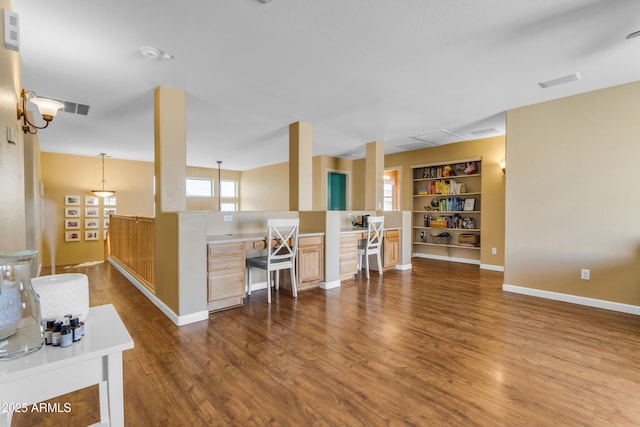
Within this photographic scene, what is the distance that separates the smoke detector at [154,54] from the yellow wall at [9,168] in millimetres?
858

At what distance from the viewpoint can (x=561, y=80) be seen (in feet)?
10.8

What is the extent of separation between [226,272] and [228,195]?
286 inches

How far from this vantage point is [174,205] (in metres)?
3.46

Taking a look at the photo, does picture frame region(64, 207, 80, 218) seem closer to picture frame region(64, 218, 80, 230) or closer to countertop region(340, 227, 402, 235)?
picture frame region(64, 218, 80, 230)

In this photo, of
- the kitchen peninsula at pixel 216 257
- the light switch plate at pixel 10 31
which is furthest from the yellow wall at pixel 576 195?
the light switch plate at pixel 10 31

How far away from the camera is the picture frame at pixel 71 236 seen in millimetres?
7020

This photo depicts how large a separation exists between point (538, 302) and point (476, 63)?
9.64ft

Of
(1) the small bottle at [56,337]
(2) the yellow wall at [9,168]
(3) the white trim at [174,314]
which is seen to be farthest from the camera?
(3) the white trim at [174,314]

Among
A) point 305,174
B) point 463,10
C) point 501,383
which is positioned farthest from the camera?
point 305,174

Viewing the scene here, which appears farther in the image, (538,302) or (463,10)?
(538,302)

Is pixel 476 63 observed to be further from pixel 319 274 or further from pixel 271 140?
pixel 271 140

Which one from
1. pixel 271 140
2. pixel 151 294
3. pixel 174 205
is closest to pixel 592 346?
pixel 174 205

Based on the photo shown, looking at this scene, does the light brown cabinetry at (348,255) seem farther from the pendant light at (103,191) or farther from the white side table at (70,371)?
the pendant light at (103,191)

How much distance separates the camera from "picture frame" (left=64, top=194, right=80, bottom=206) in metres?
7.03
